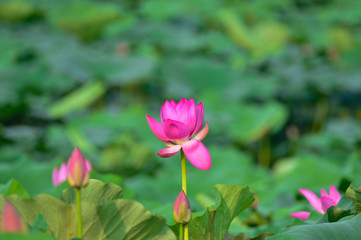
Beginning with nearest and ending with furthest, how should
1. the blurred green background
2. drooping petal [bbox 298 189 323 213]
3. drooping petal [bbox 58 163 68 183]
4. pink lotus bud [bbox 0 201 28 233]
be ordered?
pink lotus bud [bbox 0 201 28 233] → drooping petal [bbox 298 189 323 213] → drooping petal [bbox 58 163 68 183] → the blurred green background

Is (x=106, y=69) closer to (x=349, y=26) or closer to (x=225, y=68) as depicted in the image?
Answer: (x=225, y=68)

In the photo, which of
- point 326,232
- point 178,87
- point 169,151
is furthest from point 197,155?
point 178,87

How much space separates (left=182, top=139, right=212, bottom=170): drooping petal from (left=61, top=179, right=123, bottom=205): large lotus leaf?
0.23ft

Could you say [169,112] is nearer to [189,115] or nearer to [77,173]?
[189,115]

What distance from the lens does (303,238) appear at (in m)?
0.43

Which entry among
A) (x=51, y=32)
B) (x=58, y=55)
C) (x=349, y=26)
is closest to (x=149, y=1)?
(x=51, y=32)

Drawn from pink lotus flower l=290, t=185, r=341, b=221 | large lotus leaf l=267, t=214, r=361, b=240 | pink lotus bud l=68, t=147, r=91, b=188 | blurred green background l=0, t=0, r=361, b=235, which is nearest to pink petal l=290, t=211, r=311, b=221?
pink lotus flower l=290, t=185, r=341, b=221

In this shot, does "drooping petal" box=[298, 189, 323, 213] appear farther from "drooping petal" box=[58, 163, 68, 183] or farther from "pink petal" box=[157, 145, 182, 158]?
"drooping petal" box=[58, 163, 68, 183]

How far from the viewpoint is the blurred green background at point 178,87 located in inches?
81.5

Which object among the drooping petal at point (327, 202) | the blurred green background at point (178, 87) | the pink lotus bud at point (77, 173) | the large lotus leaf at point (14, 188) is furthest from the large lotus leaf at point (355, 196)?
the blurred green background at point (178, 87)

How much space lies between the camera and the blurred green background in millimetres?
2070

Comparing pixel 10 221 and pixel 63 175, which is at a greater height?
pixel 10 221

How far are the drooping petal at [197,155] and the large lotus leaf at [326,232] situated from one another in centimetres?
9

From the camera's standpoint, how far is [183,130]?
0.50 meters
